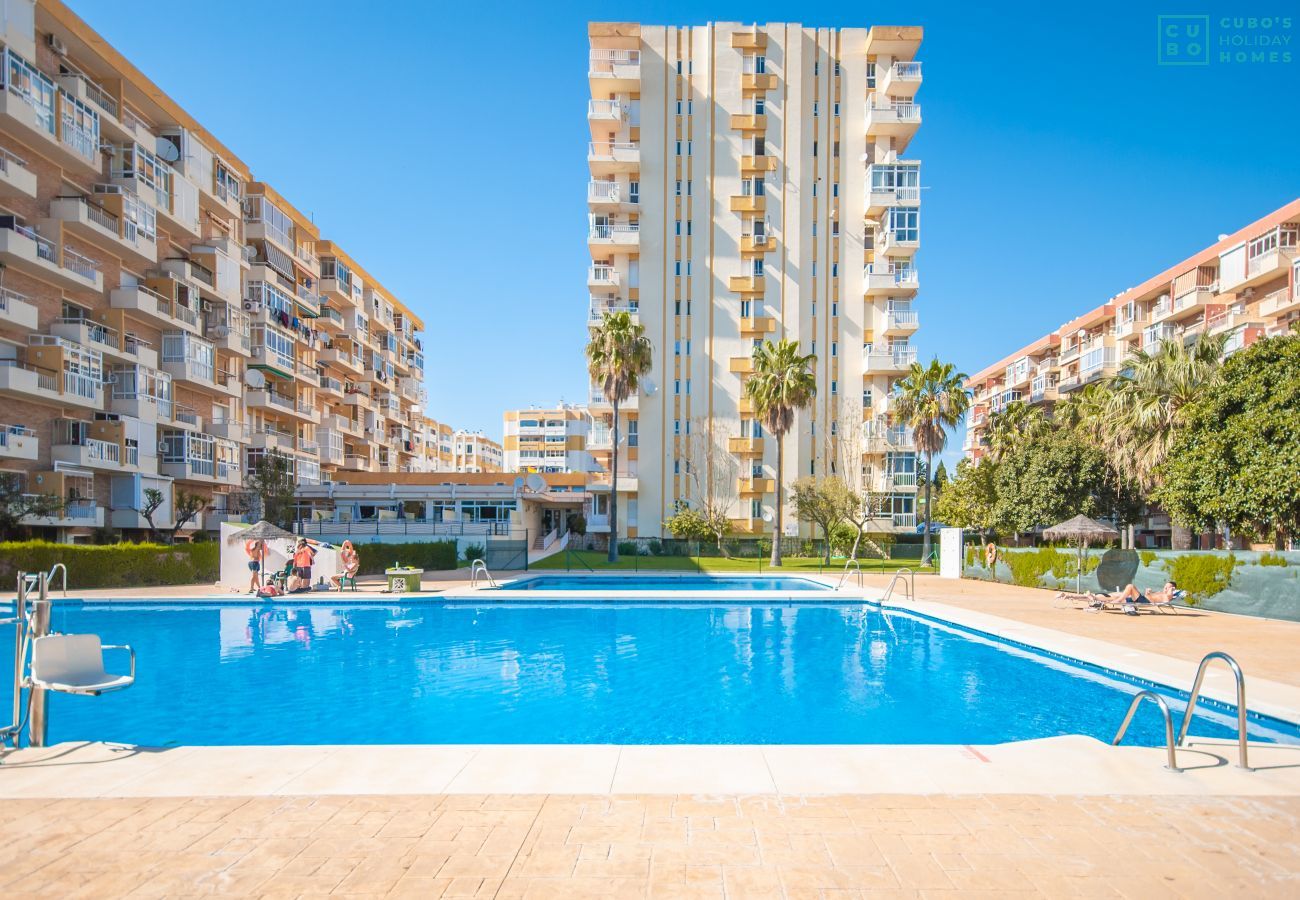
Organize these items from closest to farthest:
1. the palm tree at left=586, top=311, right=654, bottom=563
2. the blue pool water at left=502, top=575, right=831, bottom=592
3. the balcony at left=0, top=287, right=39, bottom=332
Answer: the balcony at left=0, top=287, right=39, bottom=332
the blue pool water at left=502, top=575, right=831, bottom=592
the palm tree at left=586, top=311, right=654, bottom=563

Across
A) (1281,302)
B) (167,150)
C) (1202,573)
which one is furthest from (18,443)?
(1281,302)

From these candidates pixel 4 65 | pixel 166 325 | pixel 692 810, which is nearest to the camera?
pixel 692 810

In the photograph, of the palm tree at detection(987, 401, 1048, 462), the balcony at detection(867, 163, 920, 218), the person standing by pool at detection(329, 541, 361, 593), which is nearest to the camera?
the person standing by pool at detection(329, 541, 361, 593)

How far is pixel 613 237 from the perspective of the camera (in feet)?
158

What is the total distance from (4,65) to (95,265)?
7875 millimetres

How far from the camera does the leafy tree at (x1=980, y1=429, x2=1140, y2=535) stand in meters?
38.0

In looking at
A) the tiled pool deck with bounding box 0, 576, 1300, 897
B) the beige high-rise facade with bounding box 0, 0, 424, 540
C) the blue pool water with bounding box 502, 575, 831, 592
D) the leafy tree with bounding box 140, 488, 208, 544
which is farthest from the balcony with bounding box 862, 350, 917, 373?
the tiled pool deck with bounding box 0, 576, 1300, 897

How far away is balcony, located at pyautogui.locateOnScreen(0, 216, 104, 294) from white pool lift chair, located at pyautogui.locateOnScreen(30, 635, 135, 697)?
90.5ft

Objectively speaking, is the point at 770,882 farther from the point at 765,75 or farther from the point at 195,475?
the point at 765,75

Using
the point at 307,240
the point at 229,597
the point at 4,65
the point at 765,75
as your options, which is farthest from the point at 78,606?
the point at 765,75

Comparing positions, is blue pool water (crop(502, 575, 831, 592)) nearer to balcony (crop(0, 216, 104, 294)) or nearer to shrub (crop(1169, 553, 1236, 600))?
shrub (crop(1169, 553, 1236, 600))

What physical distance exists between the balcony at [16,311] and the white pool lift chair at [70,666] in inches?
1071

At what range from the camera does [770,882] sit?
4293 mm

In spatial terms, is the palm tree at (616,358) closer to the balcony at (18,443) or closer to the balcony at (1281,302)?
the balcony at (18,443)
